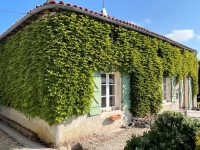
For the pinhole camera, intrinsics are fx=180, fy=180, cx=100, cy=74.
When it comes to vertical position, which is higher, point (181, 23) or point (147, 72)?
point (181, 23)

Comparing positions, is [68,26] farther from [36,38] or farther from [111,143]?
[111,143]

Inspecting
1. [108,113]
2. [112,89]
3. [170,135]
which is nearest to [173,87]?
[112,89]

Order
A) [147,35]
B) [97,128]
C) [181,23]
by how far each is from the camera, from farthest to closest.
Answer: [147,35], [181,23], [97,128]

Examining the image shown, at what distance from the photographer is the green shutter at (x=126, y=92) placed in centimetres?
879

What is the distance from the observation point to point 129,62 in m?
8.87

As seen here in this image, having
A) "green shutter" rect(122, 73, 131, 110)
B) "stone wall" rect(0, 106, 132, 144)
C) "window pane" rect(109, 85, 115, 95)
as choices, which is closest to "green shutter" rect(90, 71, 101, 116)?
"stone wall" rect(0, 106, 132, 144)

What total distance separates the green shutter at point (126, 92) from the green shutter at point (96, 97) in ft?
5.30

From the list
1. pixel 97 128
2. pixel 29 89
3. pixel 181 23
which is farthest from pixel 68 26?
pixel 181 23

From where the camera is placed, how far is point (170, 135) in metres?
4.26

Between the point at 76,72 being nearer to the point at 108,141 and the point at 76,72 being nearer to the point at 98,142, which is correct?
the point at 98,142

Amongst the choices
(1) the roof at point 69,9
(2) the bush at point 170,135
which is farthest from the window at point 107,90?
(2) the bush at point 170,135

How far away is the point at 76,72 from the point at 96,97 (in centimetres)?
151

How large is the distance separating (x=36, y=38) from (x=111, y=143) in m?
4.98

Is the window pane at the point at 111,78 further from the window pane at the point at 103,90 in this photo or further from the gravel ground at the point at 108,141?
the gravel ground at the point at 108,141
